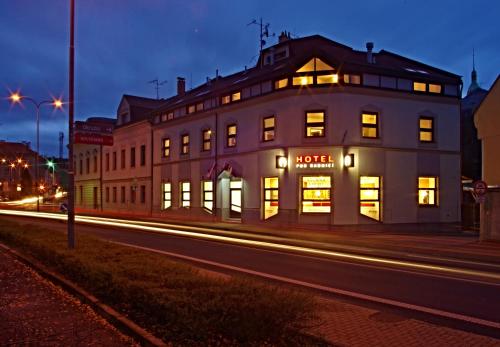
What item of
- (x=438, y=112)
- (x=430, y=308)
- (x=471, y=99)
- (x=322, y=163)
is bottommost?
(x=430, y=308)

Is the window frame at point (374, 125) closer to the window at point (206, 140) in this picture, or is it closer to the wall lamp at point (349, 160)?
the wall lamp at point (349, 160)

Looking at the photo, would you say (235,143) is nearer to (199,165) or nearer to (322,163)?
(199,165)

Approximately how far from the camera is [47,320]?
730 cm

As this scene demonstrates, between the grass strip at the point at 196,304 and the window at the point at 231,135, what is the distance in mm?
20994

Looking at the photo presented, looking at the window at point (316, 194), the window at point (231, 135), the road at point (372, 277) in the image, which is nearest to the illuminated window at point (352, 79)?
the window at point (316, 194)

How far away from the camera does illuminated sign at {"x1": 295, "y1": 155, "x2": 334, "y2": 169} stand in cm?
2484

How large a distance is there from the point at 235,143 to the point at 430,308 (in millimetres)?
23137

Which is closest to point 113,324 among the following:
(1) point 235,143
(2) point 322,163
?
(2) point 322,163

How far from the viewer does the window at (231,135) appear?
30.7 metres

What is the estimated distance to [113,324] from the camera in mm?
6934

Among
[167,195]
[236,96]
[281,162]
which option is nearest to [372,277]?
[281,162]

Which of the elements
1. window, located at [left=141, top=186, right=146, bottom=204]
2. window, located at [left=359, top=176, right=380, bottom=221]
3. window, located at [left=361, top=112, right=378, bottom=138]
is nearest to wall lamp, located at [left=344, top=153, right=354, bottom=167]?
window, located at [left=359, top=176, right=380, bottom=221]

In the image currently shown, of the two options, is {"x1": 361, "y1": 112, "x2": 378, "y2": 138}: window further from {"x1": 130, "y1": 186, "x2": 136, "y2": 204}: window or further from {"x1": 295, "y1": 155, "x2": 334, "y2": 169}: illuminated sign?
{"x1": 130, "y1": 186, "x2": 136, "y2": 204}: window

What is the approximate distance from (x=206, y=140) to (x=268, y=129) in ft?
23.2
